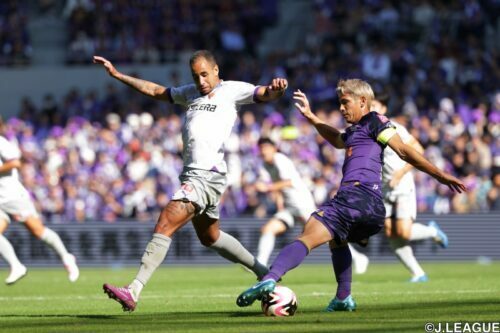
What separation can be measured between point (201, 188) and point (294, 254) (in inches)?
57.7

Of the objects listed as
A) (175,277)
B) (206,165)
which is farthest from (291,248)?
(175,277)

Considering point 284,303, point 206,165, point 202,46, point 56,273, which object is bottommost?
point 56,273

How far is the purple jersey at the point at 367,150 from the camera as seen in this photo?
10609mm

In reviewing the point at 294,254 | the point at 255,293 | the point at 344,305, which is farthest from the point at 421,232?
the point at 255,293

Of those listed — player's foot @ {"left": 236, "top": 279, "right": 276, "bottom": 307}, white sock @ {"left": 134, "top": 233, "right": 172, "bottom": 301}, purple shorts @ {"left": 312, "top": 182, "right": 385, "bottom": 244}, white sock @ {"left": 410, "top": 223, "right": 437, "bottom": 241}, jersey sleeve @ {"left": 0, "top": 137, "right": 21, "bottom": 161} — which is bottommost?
white sock @ {"left": 410, "top": 223, "right": 437, "bottom": 241}

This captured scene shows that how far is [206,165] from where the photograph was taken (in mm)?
11516

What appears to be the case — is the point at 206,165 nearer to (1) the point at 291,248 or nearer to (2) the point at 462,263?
(1) the point at 291,248

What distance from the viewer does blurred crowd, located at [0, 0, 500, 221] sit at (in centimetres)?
2530

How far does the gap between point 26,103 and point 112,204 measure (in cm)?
677

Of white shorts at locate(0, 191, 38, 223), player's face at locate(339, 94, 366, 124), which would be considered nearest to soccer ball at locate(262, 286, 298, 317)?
player's face at locate(339, 94, 366, 124)

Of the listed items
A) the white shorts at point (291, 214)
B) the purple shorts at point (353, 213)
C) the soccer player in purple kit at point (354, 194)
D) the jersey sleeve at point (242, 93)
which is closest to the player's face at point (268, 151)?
the white shorts at point (291, 214)

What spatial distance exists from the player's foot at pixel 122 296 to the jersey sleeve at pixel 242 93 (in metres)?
2.29

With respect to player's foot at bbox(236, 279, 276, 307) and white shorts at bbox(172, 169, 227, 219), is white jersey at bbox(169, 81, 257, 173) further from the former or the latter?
player's foot at bbox(236, 279, 276, 307)

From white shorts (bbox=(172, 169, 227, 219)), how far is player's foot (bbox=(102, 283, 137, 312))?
114 centimetres
